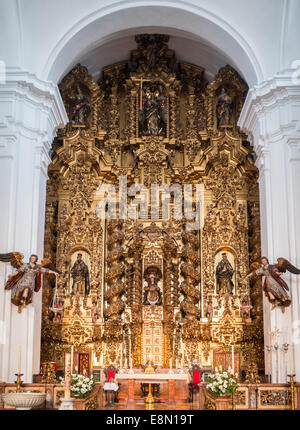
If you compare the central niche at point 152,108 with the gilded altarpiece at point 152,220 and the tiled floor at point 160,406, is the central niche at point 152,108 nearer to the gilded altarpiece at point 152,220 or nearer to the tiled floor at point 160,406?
the gilded altarpiece at point 152,220

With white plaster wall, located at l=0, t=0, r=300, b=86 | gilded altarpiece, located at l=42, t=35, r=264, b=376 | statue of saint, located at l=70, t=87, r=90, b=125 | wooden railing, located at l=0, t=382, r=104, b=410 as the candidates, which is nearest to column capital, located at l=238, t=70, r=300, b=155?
white plaster wall, located at l=0, t=0, r=300, b=86

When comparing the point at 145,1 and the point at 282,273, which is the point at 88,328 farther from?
the point at 145,1

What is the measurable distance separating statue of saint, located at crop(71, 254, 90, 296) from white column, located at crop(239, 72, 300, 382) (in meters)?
5.06

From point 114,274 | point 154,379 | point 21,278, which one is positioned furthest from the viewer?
point 114,274

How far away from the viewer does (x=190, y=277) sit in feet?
55.4

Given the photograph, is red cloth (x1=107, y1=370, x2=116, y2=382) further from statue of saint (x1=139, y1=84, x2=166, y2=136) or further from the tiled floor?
statue of saint (x1=139, y1=84, x2=166, y2=136)

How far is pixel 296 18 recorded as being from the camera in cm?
1448

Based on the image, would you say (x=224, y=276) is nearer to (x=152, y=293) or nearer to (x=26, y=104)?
(x=152, y=293)

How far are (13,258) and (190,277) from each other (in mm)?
5706

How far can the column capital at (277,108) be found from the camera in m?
14.0

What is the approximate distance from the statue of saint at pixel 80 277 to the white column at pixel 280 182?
506 cm

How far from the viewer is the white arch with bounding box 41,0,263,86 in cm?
1495

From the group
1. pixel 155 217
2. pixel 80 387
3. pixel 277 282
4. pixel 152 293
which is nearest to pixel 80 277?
pixel 152 293

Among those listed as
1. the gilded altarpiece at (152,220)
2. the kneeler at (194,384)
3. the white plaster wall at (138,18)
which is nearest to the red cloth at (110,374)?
the gilded altarpiece at (152,220)
